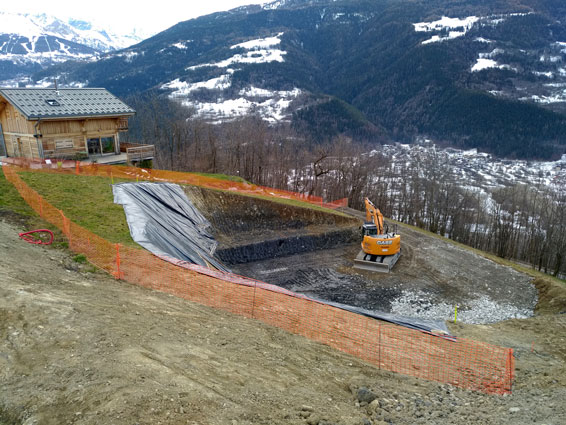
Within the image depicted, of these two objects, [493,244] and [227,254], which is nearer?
[227,254]

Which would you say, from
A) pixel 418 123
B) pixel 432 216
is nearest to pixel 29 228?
pixel 432 216

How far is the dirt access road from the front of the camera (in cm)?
587

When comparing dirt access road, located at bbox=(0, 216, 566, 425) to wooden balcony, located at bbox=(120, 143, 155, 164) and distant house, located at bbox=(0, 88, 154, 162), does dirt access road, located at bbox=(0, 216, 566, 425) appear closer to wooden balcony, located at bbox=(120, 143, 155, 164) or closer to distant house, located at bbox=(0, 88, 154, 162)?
distant house, located at bbox=(0, 88, 154, 162)

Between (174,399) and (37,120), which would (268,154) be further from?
(174,399)

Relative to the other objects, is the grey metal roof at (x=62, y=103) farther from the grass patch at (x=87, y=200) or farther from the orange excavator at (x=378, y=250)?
the orange excavator at (x=378, y=250)

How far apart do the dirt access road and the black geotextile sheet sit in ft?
16.4

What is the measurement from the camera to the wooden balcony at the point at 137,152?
103 ft

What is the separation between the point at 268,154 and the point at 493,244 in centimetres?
3201

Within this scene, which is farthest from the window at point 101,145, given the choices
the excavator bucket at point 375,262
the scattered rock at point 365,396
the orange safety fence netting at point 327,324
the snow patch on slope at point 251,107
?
the snow patch on slope at point 251,107

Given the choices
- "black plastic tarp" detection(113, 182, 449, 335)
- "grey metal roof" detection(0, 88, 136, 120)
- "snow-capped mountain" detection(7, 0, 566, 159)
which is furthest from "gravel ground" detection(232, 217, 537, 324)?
"snow-capped mountain" detection(7, 0, 566, 159)

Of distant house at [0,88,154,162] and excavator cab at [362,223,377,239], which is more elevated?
distant house at [0,88,154,162]

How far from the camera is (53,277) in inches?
420

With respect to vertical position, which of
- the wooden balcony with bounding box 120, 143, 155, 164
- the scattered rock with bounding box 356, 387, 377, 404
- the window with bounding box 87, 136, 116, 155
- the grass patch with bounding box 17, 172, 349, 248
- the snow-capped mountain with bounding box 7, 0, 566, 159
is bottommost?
the scattered rock with bounding box 356, 387, 377, 404

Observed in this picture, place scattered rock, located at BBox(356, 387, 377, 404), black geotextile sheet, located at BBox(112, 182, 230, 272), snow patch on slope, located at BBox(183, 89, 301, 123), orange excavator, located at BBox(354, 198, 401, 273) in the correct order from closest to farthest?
1. scattered rock, located at BBox(356, 387, 377, 404)
2. black geotextile sheet, located at BBox(112, 182, 230, 272)
3. orange excavator, located at BBox(354, 198, 401, 273)
4. snow patch on slope, located at BBox(183, 89, 301, 123)
